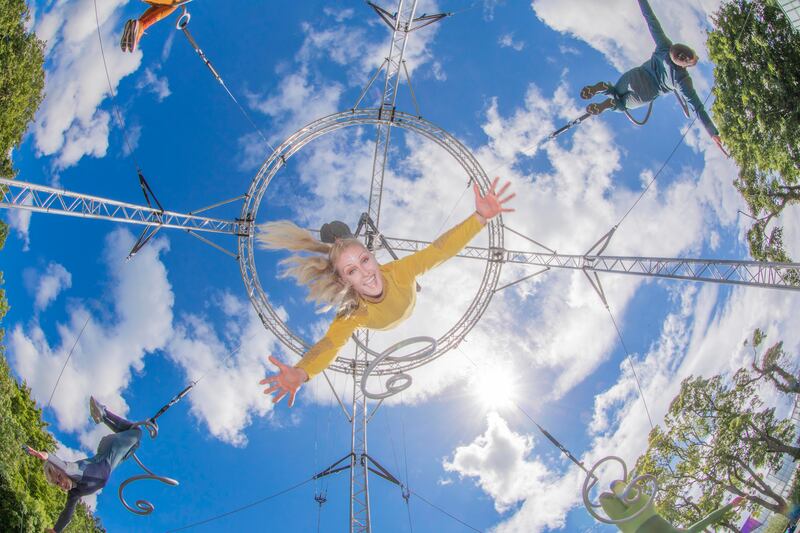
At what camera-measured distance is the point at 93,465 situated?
21.4 ft

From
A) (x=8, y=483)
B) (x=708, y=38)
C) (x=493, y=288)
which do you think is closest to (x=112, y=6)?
(x=8, y=483)

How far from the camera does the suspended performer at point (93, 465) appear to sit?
20.3ft

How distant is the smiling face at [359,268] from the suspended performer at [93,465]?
4701mm

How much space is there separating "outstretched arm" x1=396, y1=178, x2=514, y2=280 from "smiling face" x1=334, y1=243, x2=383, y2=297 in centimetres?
30

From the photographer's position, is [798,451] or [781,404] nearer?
[798,451]

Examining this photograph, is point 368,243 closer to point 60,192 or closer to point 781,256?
point 60,192

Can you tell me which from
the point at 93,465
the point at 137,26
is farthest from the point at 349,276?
the point at 137,26

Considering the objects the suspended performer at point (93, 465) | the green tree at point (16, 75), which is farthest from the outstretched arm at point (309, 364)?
the green tree at point (16, 75)

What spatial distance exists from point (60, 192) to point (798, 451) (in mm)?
12789

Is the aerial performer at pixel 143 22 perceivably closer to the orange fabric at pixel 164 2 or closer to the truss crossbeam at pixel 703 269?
the orange fabric at pixel 164 2

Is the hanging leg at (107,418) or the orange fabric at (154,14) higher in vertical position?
the orange fabric at (154,14)

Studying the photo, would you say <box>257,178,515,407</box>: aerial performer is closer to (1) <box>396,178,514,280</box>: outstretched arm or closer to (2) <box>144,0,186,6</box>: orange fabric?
(1) <box>396,178,514,280</box>: outstretched arm

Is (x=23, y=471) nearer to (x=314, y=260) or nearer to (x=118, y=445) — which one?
(x=118, y=445)

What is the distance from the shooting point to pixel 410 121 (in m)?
12.7
